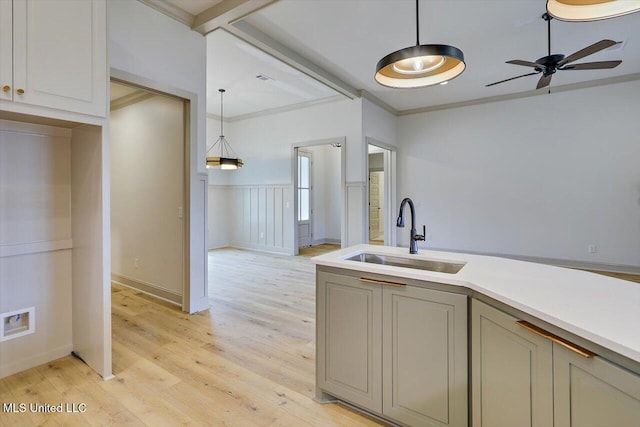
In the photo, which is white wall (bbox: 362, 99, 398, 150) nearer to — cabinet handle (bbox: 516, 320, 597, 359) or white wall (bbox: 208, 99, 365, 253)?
white wall (bbox: 208, 99, 365, 253)

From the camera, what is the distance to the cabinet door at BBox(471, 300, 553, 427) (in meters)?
1.10

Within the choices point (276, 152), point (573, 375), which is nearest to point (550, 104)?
point (276, 152)

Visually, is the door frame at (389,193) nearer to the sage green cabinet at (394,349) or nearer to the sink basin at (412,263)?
the sink basin at (412,263)

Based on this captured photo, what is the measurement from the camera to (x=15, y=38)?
171 centimetres

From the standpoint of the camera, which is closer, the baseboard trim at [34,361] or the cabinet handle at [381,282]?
the cabinet handle at [381,282]

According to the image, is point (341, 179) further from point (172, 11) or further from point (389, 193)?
point (172, 11)

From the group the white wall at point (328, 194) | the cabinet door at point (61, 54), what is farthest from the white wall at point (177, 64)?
the white wall at point (328, 194)

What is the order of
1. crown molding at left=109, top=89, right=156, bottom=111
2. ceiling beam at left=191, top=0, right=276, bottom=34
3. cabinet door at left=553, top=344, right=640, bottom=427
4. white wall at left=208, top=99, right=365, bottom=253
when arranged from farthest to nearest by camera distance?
white wall at left=208, top=99, right=365, bottom=253 < crown molding at left=109, top=89, right=156, bottom=111 < ceiling beam at left=191, top=0, right=276, bottom=34 < cabinet door at left=553, top=344, right=640, bottom=427

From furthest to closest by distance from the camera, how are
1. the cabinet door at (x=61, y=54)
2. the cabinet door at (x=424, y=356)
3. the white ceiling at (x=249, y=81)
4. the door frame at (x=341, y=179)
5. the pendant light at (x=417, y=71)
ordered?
1. the door frame at (x=341, y=179)
2. the white ceiling at (x=249, y=81)
3. the pendant light at (x=417, y=71)
4. the cabinet door at (x=61, y=54)
5. the cabinet door at (x=424, y=356)

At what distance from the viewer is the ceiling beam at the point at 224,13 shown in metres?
2.93

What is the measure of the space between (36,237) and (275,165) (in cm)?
501

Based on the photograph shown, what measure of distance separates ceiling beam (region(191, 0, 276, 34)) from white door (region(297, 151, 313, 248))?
406 centimetres

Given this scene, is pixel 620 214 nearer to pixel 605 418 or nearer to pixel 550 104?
pixel 550 104

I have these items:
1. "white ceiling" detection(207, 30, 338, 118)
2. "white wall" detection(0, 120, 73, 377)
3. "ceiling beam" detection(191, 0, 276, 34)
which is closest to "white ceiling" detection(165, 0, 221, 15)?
"ceiling beam" detection(191, 0, 276, 34)
